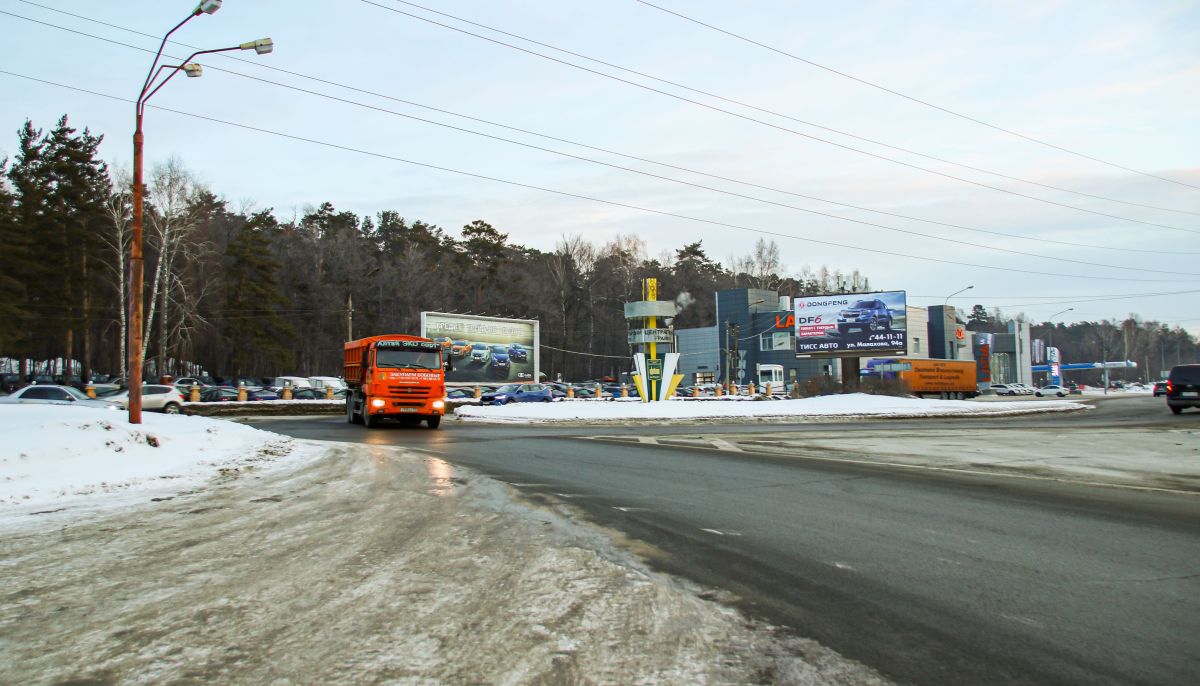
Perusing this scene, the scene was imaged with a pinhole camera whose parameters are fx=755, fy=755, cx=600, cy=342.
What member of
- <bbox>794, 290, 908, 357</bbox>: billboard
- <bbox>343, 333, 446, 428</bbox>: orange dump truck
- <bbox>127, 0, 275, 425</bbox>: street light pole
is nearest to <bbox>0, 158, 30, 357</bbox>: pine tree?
<bbox>343, 333, 446, 428</bbox>: orange dump truck

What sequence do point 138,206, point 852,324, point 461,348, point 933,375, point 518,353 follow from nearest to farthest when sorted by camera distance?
point 138,206
point 852,324
point 461,348
point 518,353
point 933,375

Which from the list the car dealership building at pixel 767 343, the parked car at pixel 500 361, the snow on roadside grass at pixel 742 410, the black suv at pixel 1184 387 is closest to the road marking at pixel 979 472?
the snow on roadside grass at pixel 742 410

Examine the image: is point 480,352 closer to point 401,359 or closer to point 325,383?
point 325,383

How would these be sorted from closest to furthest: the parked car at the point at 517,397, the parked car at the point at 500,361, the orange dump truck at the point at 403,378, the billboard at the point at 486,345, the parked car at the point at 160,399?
1. the orange dump truck at the point at 403,378
2. the parked car at the point at 160,399
3. the parked car at the point at 517,397
4. the billboard at the point at 486,345
5. the parked car at the point at 500,361

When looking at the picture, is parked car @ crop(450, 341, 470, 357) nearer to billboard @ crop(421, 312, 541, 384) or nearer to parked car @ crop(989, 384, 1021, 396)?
billboard @ crop(421, 312, 541, 384)

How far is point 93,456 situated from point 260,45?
913 cm

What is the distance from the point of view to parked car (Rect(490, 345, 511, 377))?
202ft

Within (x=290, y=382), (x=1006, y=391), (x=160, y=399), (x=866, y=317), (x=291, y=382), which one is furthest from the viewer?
(x=1006, y=391)

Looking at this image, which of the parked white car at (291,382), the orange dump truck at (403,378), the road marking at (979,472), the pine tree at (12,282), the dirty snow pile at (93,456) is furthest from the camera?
the parked white car at (291,382)

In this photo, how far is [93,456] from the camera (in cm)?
1216

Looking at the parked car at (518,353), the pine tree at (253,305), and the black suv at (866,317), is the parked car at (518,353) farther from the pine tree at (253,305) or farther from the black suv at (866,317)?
the black suv at (866,317)

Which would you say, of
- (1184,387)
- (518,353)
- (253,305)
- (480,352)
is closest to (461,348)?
(480,352)

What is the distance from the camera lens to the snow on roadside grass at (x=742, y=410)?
34094mm

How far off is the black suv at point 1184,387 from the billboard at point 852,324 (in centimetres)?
2118
